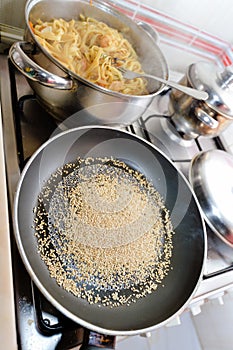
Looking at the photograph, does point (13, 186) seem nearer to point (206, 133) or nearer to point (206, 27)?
point (206, 133)

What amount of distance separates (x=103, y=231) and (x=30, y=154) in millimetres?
203

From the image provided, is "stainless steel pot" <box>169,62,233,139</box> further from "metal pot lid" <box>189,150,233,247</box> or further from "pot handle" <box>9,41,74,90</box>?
"pot handle" <box>9,41,74,90</box>

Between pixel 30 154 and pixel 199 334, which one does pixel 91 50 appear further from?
pixel 199 334

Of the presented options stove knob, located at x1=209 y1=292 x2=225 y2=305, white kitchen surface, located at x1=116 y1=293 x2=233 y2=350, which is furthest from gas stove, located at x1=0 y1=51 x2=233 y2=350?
white kitchen surface, located at x1=116 y1=293 x2=233 y2=350

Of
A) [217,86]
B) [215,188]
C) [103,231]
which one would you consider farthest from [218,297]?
[217,86]

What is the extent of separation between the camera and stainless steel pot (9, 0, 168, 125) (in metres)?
0.54

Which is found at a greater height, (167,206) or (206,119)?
(206,119)

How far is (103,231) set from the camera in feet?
1.95

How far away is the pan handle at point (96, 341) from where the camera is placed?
46 cm

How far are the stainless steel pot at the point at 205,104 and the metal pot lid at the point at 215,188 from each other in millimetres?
73

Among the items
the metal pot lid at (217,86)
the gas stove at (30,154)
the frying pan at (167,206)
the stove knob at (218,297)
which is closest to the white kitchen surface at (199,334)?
the stove knob at (218,297)

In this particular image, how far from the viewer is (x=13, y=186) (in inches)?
22.3

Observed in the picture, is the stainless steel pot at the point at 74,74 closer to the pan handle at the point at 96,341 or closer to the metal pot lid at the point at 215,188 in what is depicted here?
the metal pot lid at the point at 215,188

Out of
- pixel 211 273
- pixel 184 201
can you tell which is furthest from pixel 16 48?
pixel 211 273
